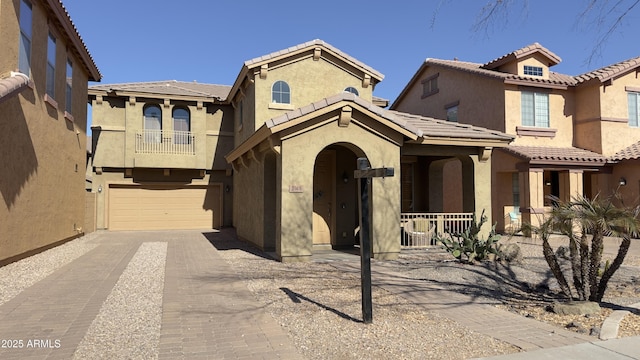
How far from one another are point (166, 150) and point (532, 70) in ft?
55.0

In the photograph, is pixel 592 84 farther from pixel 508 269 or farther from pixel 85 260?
pixel 85 260

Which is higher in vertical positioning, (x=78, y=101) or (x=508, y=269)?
(x=78, y=101)

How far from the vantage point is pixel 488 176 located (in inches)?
490

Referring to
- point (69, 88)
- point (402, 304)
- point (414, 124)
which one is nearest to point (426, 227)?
point (414, 124)

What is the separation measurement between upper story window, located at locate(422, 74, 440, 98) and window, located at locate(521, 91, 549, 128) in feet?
16.7

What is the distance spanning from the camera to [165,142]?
785 inches

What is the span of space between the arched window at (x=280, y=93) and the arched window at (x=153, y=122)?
282 inches

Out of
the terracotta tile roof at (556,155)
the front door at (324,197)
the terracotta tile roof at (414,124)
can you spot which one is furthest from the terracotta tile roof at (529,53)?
the front door at (324,197)

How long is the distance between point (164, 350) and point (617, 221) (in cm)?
629

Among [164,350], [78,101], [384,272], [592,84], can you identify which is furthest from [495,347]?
[592,84]

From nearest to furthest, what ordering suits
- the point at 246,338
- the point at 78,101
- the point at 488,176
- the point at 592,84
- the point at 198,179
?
the point at 246,338 → the point at 488,176 → the point at 78,101 → the point at 592,84 → the point at 198,179

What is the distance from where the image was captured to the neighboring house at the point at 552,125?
1764cm

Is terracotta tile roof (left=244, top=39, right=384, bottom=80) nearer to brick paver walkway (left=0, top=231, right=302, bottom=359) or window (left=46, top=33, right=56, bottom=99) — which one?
window (left=46, top=33, right=56, bottom=99)

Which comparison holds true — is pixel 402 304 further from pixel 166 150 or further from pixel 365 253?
pixel 166 150
